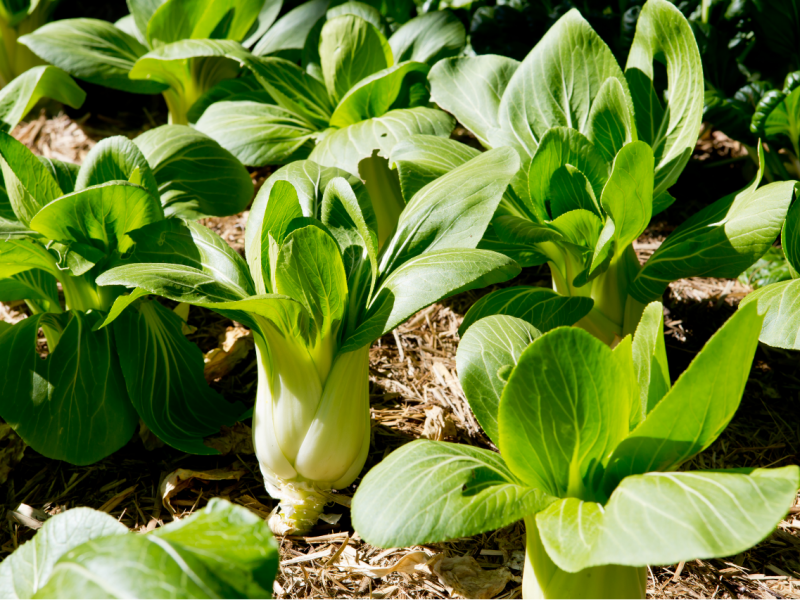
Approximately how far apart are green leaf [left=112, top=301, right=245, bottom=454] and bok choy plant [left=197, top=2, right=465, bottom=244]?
0.60 m

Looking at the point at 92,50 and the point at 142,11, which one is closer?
the point at 92,50

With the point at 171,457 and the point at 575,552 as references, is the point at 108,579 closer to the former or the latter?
the point at 575,552

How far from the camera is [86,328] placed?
1589 mm

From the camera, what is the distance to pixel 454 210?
1.47 metres

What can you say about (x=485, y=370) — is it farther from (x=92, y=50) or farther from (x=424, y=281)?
(x=92, y=50)

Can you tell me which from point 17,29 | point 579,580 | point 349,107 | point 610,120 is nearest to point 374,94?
point 349,107

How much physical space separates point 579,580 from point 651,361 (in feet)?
1.17

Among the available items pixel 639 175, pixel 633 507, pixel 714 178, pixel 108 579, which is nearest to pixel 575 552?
pixel 633 507

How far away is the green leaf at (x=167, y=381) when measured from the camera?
61.2 inches

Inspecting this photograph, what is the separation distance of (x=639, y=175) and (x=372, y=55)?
97 centimetres

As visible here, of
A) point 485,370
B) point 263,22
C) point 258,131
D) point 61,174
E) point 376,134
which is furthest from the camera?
point 263,22

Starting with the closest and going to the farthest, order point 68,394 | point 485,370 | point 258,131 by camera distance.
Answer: point 485,370
point 68,394
point 258,131

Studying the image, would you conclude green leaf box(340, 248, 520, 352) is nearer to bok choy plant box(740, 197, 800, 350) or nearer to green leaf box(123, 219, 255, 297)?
green leaf box(123, 219, 255, 297)

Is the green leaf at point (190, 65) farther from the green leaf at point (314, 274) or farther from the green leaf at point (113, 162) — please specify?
the green leaf at point (314, 274)
